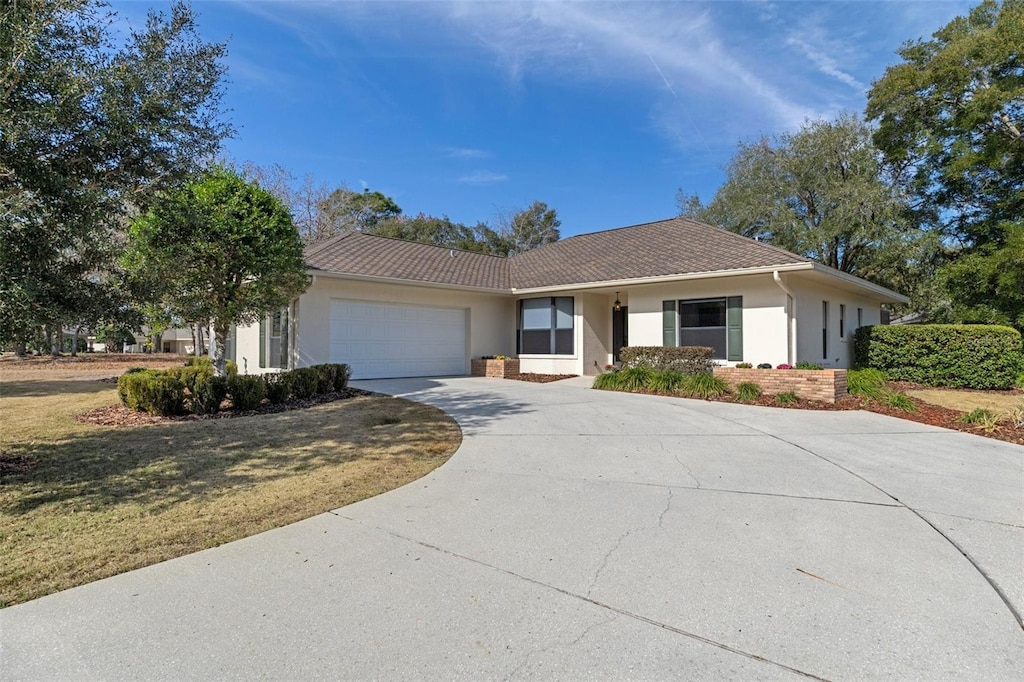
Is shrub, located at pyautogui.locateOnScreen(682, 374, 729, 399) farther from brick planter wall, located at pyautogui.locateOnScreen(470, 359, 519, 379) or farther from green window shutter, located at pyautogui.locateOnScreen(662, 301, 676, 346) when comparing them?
brick planter wall, located at pyautogui.locateOnScreen(470, 359, 519, 379)

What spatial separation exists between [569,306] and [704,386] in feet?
18.8

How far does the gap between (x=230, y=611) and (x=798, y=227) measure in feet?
86.6

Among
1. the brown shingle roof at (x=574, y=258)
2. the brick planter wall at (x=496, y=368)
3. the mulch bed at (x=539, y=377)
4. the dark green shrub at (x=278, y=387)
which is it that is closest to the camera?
the dark green shrub at (x=278, y=387)

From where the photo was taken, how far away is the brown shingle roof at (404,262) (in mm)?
14000

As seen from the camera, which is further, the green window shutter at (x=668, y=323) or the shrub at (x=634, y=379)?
the green window shutter at (x=668, y=323)

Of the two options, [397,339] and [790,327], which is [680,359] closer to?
[790,327]

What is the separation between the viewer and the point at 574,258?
1764 centimetres

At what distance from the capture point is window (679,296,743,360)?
12.9m

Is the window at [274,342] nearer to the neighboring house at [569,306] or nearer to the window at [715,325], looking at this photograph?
the neighboring house at [569,306]

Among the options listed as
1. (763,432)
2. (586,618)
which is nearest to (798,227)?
(763,432)

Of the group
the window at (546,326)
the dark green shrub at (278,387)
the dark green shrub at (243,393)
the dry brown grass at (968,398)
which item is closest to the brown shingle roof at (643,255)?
the window at (546,326)

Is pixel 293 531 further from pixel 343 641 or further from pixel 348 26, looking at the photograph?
pixel 348 26

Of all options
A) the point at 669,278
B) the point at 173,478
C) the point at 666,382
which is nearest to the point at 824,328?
the point at 669,278

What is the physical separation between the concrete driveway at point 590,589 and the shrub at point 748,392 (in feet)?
16.5
